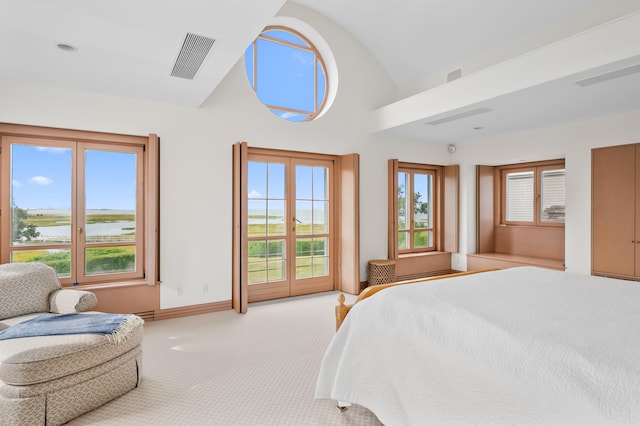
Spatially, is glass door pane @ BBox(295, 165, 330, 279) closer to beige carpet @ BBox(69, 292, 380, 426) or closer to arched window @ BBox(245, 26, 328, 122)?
arched window @ BBox(245, 26, 328, 122)

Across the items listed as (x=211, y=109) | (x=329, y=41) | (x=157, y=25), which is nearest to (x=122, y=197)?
(x=211, y=109)

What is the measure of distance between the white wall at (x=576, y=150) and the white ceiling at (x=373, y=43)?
11.3 inches

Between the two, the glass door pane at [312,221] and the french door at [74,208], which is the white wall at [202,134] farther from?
the glass door pane at [312,221]

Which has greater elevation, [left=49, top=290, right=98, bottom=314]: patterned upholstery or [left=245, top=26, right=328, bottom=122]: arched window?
[left=245, top=26, right=328, bottom=122]: arched window

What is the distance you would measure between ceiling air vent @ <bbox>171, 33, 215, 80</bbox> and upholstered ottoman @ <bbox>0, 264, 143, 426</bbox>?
210 cm

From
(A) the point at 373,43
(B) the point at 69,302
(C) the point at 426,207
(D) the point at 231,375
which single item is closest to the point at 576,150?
(C) the point at 426,207

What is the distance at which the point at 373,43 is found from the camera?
17.6 ft

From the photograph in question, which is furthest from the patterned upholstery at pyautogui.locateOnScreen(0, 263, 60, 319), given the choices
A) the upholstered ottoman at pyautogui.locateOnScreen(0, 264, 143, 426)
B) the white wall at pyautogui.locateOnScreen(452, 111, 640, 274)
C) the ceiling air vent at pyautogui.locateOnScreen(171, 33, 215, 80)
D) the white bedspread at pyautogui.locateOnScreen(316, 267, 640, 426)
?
the white wall at pyautogui.locateOnScreen(452, 111, 640, 274)

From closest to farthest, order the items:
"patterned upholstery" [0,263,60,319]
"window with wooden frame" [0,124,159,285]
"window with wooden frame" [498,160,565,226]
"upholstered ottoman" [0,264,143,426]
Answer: "upholstered ottoman" [0,264,143,426], "patterned upholstery" [0,263,60,319], "window with wooden frame" [0,124,159,285], "window with wooden frame" [498,160,565,226]

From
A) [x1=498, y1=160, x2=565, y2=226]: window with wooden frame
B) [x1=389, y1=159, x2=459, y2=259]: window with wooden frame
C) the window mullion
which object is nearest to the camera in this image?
the window mullion

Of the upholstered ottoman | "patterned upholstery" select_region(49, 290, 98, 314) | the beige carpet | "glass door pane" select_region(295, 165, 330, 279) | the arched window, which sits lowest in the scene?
the beige carpet

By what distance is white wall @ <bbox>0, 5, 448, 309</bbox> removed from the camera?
11.4 feet

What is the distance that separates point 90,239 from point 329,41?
4.18m

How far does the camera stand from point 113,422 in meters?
2.03
